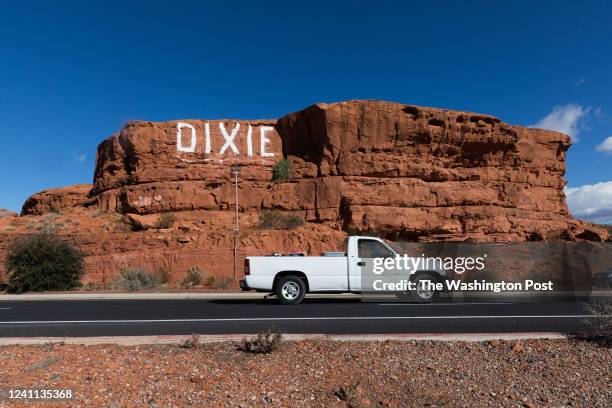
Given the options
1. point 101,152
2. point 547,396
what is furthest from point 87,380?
point 101,152

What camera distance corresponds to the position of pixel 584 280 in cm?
2167

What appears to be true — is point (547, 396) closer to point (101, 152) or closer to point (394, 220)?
point (394, 220)

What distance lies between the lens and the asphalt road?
332 inches

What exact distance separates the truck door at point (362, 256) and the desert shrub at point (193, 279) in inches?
495

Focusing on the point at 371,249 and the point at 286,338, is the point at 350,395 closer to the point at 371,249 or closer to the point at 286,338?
the point at 286,338

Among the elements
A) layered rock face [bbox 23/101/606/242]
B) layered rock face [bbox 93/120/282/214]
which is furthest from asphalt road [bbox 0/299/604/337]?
layered rock face [bbox 93/120/282/214]

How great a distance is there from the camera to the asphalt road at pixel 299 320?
8.43m

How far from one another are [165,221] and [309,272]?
71.1 feet

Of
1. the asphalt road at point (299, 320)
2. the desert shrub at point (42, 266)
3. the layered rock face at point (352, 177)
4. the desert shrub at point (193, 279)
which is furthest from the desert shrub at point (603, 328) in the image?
the layered rock face at point (352, 177)

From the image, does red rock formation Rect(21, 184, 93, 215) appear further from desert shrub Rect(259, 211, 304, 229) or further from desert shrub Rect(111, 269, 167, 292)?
desert shrub Rect(111, 269, 167, 292)

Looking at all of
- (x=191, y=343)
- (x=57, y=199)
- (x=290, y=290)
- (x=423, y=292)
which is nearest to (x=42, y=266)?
(x=290, y=290)

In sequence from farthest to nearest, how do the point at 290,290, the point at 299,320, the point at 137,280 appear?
the point at 137,280 → the point at 290,290 → the point at 299,320

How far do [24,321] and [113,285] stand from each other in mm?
13614

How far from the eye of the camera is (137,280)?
2261 centimetres
